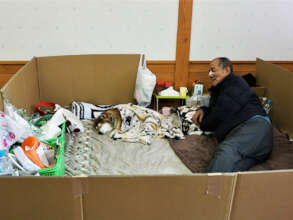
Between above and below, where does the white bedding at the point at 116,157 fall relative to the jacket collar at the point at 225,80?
below

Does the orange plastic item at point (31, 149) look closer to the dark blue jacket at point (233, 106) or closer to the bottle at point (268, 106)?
the dark blue jacket at point (233, 106)

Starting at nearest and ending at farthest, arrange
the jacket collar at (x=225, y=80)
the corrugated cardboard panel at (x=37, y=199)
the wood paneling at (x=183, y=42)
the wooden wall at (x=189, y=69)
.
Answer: the corrugated cardboard panel at (x=37, y=199) < the jacket collar at (x=225, y=80) < the wood paneling at (x=183, y=42) < the wooden wall at (x=189, y=69)

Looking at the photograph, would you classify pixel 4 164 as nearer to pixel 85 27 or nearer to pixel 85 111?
pixel 85 111

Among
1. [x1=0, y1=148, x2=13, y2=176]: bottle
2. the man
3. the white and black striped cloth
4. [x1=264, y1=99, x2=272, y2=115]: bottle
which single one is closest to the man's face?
the man

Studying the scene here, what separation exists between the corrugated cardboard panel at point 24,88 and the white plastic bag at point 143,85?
0.91 m

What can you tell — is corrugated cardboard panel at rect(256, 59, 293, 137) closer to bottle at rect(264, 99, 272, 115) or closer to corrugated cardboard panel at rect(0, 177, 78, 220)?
bottle at rect(264, 99, 272, 115)

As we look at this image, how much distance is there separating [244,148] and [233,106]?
0.31m

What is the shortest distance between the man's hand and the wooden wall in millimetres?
767

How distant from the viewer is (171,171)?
6.21ft

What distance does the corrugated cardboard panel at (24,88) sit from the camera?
1796 millimetres

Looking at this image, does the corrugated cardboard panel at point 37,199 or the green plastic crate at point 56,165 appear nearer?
the corrugated cardboard panel at point 37,199

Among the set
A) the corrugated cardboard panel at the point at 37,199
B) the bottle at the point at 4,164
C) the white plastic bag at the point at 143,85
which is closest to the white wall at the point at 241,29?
the white plastic bag at the point at 143,85

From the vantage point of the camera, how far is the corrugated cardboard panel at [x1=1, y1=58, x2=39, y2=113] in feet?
5.89

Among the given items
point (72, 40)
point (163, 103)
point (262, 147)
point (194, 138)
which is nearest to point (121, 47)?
point (72, 40)
